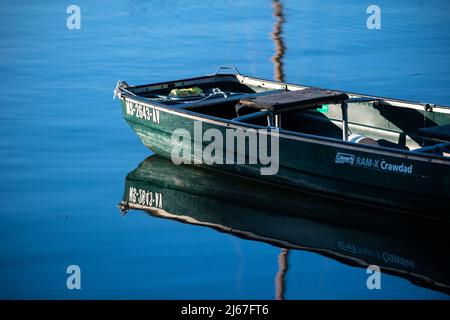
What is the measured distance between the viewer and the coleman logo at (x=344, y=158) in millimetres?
12594

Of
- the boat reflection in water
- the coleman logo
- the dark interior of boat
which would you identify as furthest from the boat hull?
the dark interior of boat

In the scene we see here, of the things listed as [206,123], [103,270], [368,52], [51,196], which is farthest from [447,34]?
[103,270]

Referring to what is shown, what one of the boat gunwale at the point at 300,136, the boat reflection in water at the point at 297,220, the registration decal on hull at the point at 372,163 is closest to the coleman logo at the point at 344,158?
the registration decal on hull at the point at 372,163

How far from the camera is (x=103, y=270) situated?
11297 mm

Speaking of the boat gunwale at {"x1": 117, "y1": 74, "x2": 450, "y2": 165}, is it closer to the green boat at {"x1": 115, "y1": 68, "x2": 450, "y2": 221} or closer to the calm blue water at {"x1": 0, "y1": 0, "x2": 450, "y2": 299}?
the green boat at {"x1": 115, "y1": 68, "x2": 450, "y2": 221}

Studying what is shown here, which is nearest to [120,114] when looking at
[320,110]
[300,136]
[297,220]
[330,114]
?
[320,110]

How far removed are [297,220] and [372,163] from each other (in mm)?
1378

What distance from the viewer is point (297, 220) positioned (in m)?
12.8

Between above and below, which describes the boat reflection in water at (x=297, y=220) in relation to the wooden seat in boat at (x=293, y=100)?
below

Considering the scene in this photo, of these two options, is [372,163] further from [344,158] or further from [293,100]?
[293,100]

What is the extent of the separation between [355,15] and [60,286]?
1937 centimetres

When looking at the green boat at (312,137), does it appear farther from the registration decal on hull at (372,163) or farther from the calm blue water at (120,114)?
the calm blue water at (120,114)

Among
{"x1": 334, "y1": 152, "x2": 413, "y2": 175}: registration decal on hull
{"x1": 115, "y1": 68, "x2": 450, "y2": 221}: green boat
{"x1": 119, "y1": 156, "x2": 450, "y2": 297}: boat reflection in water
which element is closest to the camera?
{"x1": 119, "y1": 156, "x2": 450, "y2": 297}: boat reflection in water

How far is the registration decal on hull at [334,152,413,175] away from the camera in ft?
39.7
